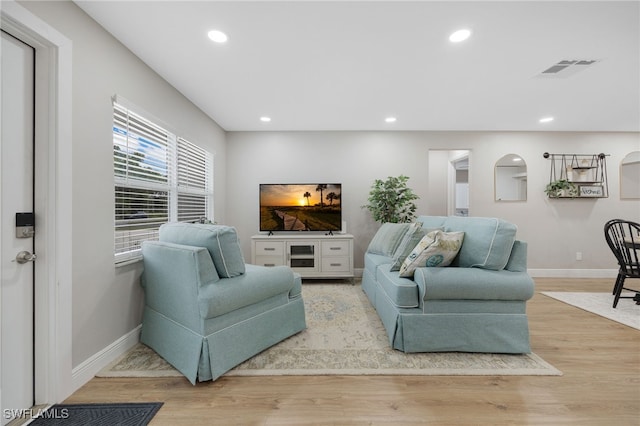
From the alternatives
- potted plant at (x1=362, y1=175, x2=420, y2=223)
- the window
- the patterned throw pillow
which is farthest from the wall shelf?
the window

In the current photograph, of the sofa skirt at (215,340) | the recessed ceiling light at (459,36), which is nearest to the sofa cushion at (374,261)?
the sofa skirt at (215,340)

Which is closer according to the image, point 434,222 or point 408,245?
point 408,245

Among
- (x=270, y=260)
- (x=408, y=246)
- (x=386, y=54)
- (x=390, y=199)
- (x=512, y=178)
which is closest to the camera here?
(x=386, y=54)

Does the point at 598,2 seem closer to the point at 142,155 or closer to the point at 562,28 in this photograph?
the point at 562,28

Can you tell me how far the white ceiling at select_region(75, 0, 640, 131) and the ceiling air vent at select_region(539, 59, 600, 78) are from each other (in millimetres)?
63

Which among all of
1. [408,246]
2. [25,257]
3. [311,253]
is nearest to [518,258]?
[408,246]

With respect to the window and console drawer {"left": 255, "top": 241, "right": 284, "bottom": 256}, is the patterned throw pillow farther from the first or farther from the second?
the window

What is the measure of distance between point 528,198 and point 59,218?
18.3ft

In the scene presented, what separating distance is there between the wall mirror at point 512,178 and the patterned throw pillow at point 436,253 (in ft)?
9.17

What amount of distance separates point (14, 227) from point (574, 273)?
6.33 metres

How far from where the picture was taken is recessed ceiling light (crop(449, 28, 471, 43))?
5.77 feet

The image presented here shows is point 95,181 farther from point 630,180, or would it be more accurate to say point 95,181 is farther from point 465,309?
point 630,180

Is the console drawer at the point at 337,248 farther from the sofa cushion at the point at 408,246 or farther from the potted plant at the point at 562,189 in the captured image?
the potted plant at the point at 562,189

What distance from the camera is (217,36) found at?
1807 mm
